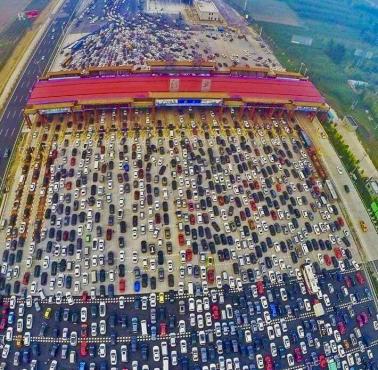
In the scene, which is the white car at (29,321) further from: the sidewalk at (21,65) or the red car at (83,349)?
the sidewalk at (21,65)

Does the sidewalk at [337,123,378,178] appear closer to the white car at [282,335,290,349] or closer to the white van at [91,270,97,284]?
the white car at [282,335,290,349]

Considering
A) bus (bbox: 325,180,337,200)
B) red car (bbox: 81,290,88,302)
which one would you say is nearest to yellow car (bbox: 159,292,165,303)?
red car (bbox: 81,290,88,302)

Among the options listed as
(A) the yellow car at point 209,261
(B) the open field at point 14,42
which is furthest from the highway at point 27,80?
(A) the yellow car at point 209,261

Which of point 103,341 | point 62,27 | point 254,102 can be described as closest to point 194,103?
point 254,102

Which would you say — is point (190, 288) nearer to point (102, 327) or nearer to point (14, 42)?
point (102, 327)

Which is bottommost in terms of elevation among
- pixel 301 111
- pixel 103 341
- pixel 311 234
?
pixel 103 341

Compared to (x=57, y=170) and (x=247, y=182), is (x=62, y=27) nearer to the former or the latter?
(x=57, y=170)
